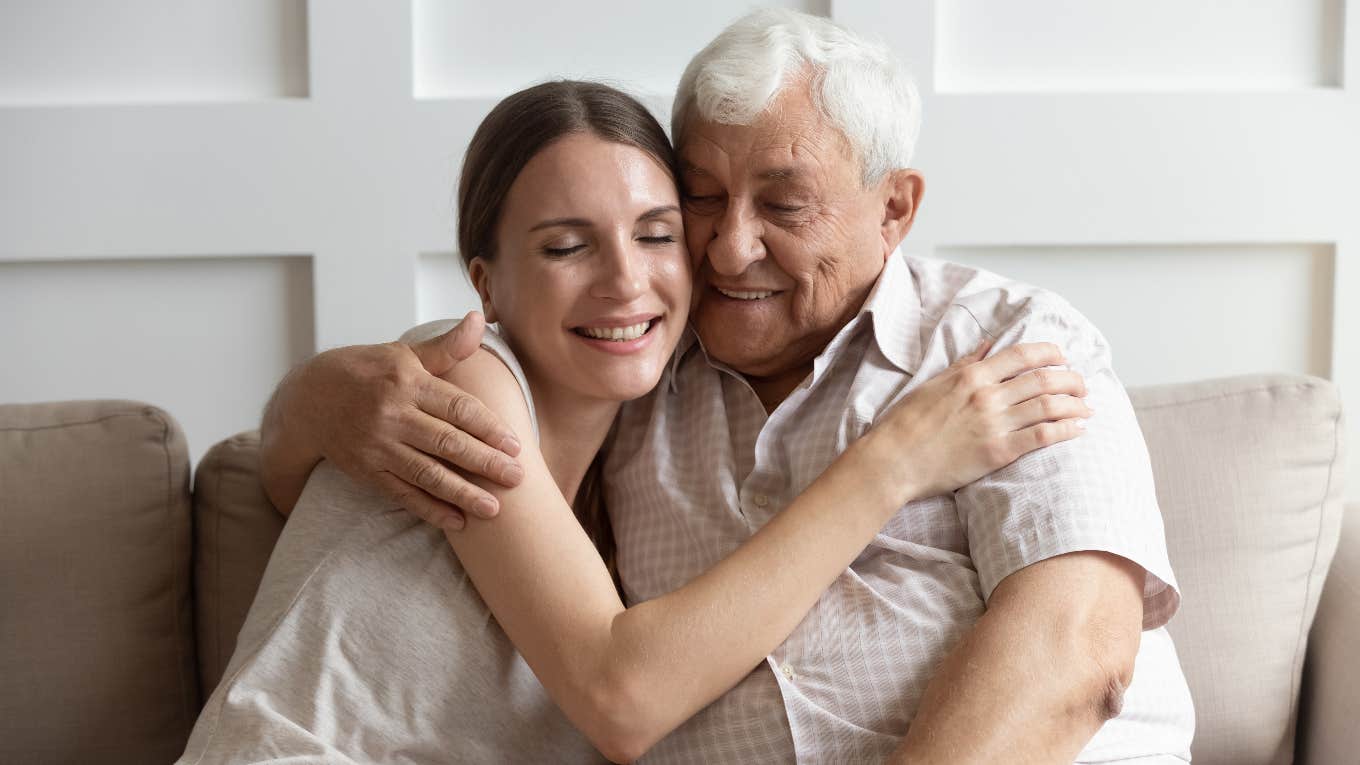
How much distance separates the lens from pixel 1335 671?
1703 mm

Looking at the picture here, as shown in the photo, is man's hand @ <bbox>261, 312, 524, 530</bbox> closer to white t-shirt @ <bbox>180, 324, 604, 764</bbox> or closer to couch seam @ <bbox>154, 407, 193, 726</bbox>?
white t-shirt @ <bbox>180, 324, 604, 764</bbox>

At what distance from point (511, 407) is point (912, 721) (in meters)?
0.57

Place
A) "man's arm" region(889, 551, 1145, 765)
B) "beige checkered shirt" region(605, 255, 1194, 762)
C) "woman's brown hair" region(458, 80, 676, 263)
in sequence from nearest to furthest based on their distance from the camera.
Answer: "man's arm" region(889, 551, 1145, 765)
"beige checkered shirt" region(605, 255, 1194, 762)
"woman's brown hair" region(458, 80, 676, 263)

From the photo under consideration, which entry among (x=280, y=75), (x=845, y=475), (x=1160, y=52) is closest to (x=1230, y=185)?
(x=1160, y=52)

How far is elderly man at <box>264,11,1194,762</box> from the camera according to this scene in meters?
1.32

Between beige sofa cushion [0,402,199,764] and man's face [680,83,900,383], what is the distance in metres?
0.84

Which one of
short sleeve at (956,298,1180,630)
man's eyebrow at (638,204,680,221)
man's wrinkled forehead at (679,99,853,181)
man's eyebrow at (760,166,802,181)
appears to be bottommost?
short sleeve at (956,298,1180,630)

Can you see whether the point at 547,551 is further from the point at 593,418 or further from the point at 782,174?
the point at 782,174

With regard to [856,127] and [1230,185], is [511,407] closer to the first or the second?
[856,127]

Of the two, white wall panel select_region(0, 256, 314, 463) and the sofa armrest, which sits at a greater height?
white wall panel select_region(0, 256, 314, 463)

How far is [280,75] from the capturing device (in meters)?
2.18

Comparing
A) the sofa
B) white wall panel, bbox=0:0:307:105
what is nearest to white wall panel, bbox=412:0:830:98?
white wall panel, bbox=0:0:307:105

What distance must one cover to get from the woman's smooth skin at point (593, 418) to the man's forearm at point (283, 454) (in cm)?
28

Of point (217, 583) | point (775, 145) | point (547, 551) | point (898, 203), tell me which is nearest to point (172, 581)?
point (217, 583)
